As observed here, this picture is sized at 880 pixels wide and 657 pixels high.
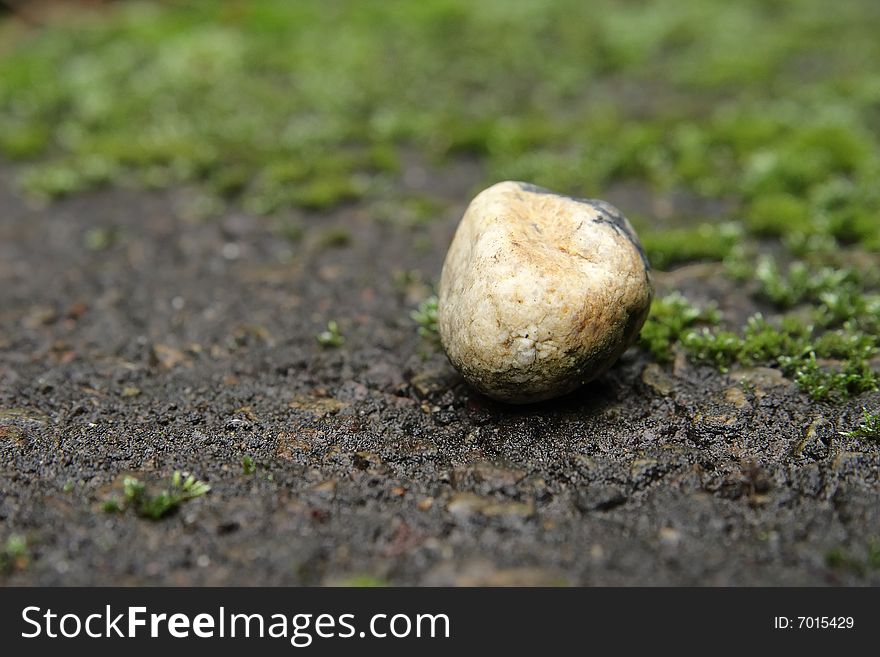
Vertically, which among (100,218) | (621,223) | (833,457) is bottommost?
(100,218)

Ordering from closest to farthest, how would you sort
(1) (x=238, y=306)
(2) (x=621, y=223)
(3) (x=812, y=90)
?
(2) (x=621, y=223), (1) (x=238, y=306), (3) (x=812, y=90)

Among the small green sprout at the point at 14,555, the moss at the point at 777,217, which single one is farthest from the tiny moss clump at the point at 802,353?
the small green sprout at the point at 14,555

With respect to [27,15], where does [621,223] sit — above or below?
above

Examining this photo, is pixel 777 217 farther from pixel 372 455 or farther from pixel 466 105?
pixel 372 455

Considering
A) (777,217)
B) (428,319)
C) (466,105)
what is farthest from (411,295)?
(466,105)

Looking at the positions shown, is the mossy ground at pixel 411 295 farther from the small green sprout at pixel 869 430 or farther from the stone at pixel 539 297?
the stone at pixel 539 297
